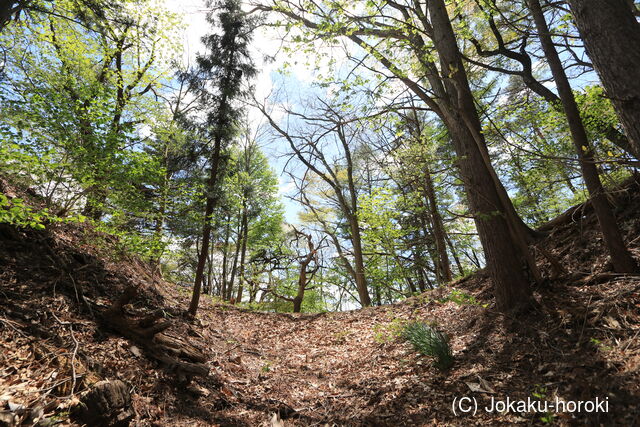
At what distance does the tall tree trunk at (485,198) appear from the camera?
4449mm

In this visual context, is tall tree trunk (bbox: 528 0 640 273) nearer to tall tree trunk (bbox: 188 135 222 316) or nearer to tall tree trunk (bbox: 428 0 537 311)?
tall tree trunk (bbox: 428 0 537 311)

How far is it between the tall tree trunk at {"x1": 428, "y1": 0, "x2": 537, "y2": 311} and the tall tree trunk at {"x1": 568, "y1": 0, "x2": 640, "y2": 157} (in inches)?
62.9

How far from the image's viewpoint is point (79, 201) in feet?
18.5

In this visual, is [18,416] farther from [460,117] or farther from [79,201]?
[460,117]

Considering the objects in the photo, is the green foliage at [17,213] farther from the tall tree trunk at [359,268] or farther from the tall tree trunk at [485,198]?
the tall tree trunk at [359,268]

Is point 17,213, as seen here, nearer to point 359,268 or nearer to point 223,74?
point 223,74

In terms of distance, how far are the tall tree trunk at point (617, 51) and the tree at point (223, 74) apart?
685cm

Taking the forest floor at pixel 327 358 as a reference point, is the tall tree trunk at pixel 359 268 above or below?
above

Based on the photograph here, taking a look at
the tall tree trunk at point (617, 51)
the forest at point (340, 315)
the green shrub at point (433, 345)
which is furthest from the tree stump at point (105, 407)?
the tall tree trunk at point (617, 51)

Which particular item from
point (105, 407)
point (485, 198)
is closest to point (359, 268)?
point (485, 198)

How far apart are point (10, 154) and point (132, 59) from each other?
990cm

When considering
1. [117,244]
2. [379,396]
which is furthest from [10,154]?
[379,396]

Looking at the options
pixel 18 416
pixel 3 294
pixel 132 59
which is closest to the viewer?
pixel 18 416

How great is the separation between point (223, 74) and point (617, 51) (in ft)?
25.1
